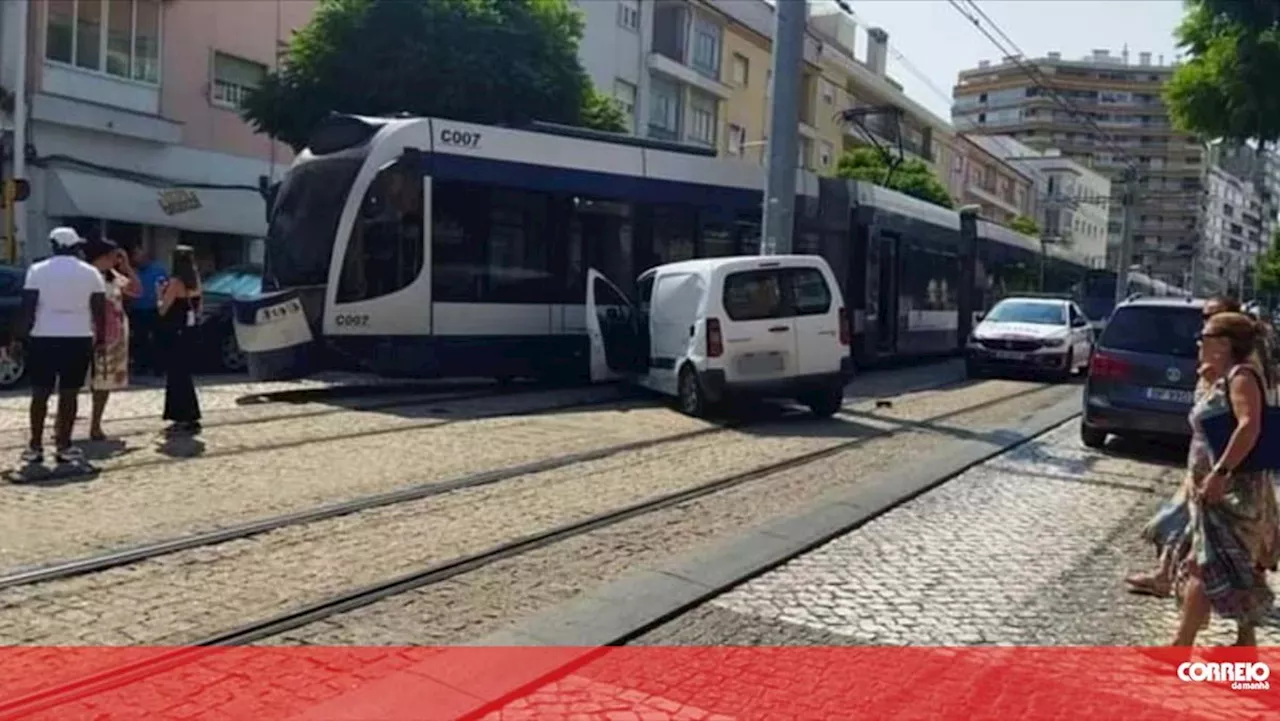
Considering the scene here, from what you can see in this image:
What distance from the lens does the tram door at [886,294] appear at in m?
21.3

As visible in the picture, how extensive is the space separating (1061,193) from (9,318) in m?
94.0

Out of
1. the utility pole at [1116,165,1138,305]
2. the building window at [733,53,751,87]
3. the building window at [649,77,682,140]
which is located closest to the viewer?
the utility pole at [1116,165,1138,305]

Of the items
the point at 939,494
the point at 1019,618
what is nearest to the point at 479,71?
the point at 939,494

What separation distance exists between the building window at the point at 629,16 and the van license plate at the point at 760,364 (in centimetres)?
2903

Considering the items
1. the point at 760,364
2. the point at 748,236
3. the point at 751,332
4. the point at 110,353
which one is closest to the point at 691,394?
the point at 760,364

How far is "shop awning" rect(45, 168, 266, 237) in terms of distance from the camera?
74.9 ft

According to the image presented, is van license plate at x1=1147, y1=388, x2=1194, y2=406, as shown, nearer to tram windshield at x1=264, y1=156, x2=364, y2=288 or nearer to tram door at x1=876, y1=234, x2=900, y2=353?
tram windshield at x1=264, y1=156, x2=364, y2=288

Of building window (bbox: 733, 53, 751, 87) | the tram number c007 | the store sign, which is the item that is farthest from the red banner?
building window (bbox: 733, 53, 751, 87)

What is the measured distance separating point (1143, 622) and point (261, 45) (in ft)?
86.0

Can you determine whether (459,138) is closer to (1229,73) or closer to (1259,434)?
(1229,73)

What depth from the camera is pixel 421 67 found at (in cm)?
2091

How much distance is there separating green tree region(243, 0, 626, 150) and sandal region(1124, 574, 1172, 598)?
16.7 meters

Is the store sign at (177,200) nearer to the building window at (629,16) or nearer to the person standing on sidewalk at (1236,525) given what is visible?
the building window at (629,16)

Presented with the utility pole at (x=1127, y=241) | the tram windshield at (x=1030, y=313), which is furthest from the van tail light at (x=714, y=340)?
the utility pole at (x=1127, y=241)
